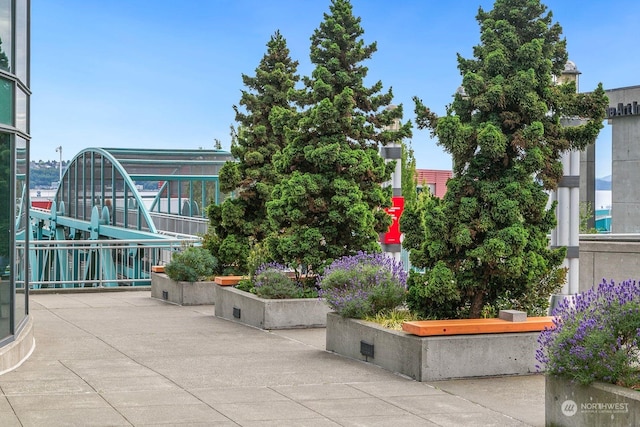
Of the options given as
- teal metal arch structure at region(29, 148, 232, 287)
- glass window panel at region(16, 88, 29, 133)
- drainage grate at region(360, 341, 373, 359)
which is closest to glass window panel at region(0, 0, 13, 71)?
glass window panel at region(16, 88, 29, 133)

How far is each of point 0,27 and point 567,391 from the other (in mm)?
7099

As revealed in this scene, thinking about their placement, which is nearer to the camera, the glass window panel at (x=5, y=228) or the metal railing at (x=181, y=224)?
the glass window panel at (x=5, y=228)

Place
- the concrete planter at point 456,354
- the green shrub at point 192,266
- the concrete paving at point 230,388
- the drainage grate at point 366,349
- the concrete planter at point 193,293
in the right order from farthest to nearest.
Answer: the green shrub at point 192,266, the concrete planter at point 193,293, the drainage grate at point 366,349, the concrete planter at point 456,354, the concrete paving at point 230,388

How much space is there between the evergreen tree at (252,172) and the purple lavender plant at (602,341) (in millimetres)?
11291

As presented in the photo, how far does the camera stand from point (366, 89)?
53.3 ft

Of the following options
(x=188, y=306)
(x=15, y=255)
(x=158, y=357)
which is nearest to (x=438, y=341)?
(x=158, y=357)

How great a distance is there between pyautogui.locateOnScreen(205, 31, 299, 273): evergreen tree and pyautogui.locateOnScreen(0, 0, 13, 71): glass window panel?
8108 mm

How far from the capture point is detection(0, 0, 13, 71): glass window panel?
10.9 metres

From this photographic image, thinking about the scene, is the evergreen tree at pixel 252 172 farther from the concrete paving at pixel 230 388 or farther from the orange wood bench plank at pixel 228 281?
the concrete paving at pixel 230 388

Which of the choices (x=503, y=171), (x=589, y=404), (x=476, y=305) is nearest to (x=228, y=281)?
(x=476, y=305)

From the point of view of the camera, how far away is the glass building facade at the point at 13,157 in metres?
11.0

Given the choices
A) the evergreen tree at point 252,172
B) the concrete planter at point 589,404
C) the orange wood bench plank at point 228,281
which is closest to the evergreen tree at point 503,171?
the concrete planter at point 589,404

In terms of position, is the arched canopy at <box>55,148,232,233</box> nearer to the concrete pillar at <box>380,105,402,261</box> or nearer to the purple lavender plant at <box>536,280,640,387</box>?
the concrete pillar at <box>380,105,402,261</box>

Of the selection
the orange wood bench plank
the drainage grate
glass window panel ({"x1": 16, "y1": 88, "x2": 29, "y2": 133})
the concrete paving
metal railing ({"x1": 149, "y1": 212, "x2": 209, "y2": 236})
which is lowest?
the concrete paving
